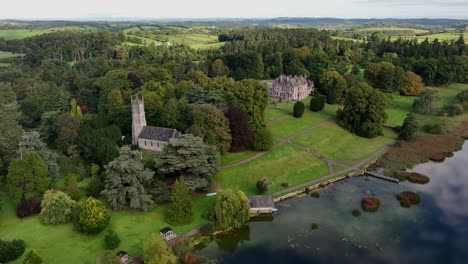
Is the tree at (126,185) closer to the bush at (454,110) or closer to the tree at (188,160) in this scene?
the tree at (188,160)

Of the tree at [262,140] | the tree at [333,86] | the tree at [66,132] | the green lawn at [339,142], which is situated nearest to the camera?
the tree at [66,132]

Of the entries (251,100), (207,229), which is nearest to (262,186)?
(207,229)

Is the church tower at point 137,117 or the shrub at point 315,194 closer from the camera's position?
the shrub at point 315,194

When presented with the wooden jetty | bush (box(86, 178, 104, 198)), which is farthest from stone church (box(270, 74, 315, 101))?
bush (box(86, 178, 104, 198))

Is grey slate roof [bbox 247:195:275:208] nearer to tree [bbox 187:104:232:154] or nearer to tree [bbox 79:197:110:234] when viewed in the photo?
tree [bbox 187:104:232:154]

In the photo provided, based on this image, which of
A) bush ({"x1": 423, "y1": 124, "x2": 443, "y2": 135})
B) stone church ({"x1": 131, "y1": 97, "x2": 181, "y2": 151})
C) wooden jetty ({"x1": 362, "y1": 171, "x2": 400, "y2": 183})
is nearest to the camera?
wooden jetty ({"x1": 362, "y1": 171, "x2": 400, "y2": 183})

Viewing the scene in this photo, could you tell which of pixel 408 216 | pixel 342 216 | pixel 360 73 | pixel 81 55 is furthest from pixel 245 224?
pixel 81 55

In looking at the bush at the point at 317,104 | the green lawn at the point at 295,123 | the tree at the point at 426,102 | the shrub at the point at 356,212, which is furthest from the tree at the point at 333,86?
the shrub at the point at 356,212
